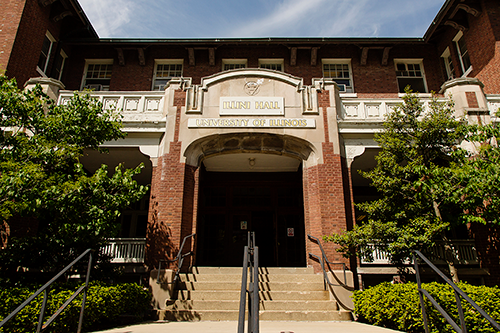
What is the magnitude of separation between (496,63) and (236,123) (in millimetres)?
10956

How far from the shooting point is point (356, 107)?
11547 millimetres

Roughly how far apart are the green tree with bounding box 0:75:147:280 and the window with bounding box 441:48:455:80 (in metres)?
15.1

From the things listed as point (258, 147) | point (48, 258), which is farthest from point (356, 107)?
point (48, 258)

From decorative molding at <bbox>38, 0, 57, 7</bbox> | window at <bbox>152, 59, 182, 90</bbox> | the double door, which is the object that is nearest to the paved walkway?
the double door

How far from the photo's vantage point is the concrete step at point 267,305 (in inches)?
301

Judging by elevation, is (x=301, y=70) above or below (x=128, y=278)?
above

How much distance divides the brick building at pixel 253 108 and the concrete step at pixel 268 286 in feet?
4.07

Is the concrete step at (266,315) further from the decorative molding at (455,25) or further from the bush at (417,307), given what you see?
the decorative molding at (455,25)

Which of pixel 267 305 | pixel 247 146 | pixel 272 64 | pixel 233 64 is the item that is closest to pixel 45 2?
pixel 233 64

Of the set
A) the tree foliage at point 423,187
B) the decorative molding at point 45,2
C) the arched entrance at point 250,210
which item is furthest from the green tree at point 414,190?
the decorative molding at point 45,2

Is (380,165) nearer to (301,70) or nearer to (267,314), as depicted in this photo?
(267,314)

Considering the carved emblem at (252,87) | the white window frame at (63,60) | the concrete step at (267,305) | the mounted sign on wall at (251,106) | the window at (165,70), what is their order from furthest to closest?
the window at (165,70) → the white window frame at (63,60) → the carved emblem at (252,87) → the mounted sign on wall at (251,106) → the concrete step at (267,305)

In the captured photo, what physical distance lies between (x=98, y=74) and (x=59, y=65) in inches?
68.0

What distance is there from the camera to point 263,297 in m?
8.09
